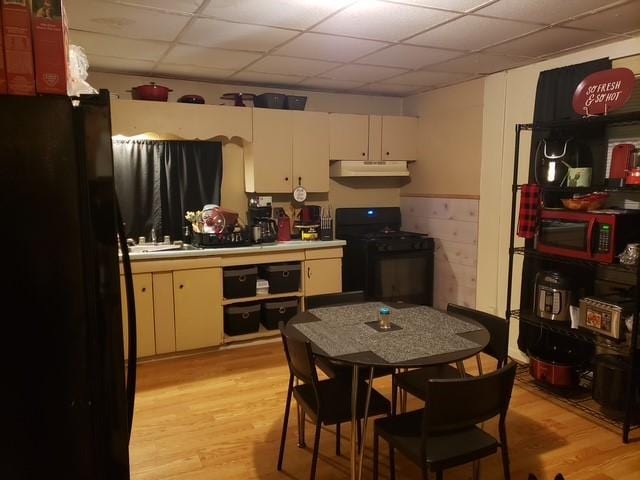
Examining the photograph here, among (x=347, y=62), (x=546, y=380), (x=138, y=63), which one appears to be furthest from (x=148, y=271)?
(x=546, y=380)

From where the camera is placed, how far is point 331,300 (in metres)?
3.00

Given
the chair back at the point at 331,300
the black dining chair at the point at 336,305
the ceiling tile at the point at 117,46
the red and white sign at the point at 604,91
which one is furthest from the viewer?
the ceiling tile at the point at 117,46

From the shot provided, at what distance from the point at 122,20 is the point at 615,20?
2.79 m

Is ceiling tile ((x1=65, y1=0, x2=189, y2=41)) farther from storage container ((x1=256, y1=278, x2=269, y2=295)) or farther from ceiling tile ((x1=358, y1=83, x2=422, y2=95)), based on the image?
ceiling tile ((x1=358, y1=83, x2=422, y2=95))

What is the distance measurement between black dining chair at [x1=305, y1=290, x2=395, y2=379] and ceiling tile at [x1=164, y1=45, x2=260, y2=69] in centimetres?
184

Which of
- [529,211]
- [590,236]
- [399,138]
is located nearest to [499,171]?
[529,211]

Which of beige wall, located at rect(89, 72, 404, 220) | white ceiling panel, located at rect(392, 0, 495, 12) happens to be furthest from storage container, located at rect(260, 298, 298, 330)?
white ceiling panel, located at rect(392, 0, 495, 12)

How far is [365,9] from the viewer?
2.61m

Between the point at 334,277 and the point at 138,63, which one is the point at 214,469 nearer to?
the point at 334,277

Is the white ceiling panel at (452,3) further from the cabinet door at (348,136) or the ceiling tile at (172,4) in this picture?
the cabinet door at (348,136)

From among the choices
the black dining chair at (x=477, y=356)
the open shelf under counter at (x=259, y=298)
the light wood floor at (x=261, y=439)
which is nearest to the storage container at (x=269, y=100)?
the open shelf under counter at (x=259, y=298)

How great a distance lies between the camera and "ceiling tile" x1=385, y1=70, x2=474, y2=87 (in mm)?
4195

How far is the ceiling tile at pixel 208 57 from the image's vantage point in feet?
11.2

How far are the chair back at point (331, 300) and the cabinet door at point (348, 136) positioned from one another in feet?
6.74
